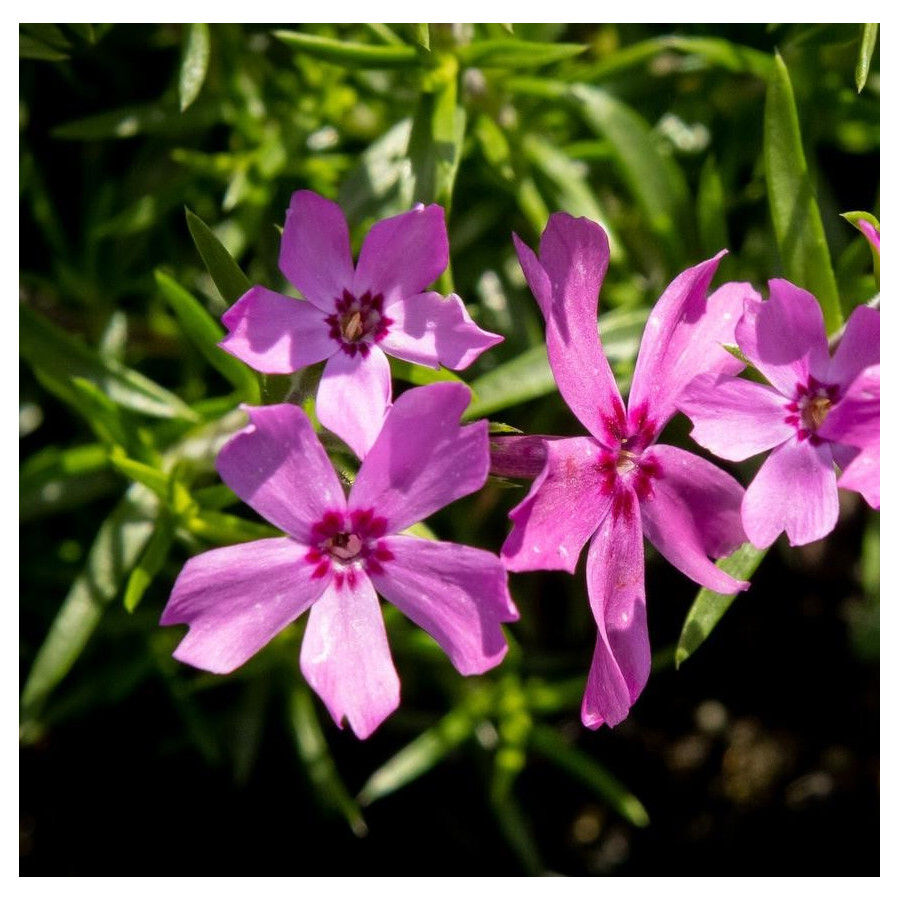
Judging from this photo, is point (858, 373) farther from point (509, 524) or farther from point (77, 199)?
point (77, 199)

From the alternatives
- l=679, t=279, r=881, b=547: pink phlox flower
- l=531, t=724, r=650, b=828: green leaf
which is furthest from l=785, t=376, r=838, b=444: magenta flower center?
l=531, t=724, r=650, b=828: green leaf

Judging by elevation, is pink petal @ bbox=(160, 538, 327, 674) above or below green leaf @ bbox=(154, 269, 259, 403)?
below

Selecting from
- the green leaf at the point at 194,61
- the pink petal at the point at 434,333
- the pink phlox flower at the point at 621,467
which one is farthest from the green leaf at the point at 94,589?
the pink phlox flower at the point at 621,467

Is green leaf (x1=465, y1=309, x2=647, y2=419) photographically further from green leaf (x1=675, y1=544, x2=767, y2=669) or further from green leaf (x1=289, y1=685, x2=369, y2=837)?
green leaf (x1=289, y1=685, x2=369, y2=837)

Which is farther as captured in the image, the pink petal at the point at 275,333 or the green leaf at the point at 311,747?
the green leaf at the point at 311,747

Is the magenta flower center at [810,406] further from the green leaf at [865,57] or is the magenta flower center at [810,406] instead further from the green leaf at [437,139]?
the green leaf at [437,139]

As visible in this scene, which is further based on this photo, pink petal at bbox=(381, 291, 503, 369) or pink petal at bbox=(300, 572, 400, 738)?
pink petal at bbox=(381, 291, 503, 369)

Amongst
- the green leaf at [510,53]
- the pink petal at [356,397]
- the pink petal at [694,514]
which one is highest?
the green leaf at [510,53]
